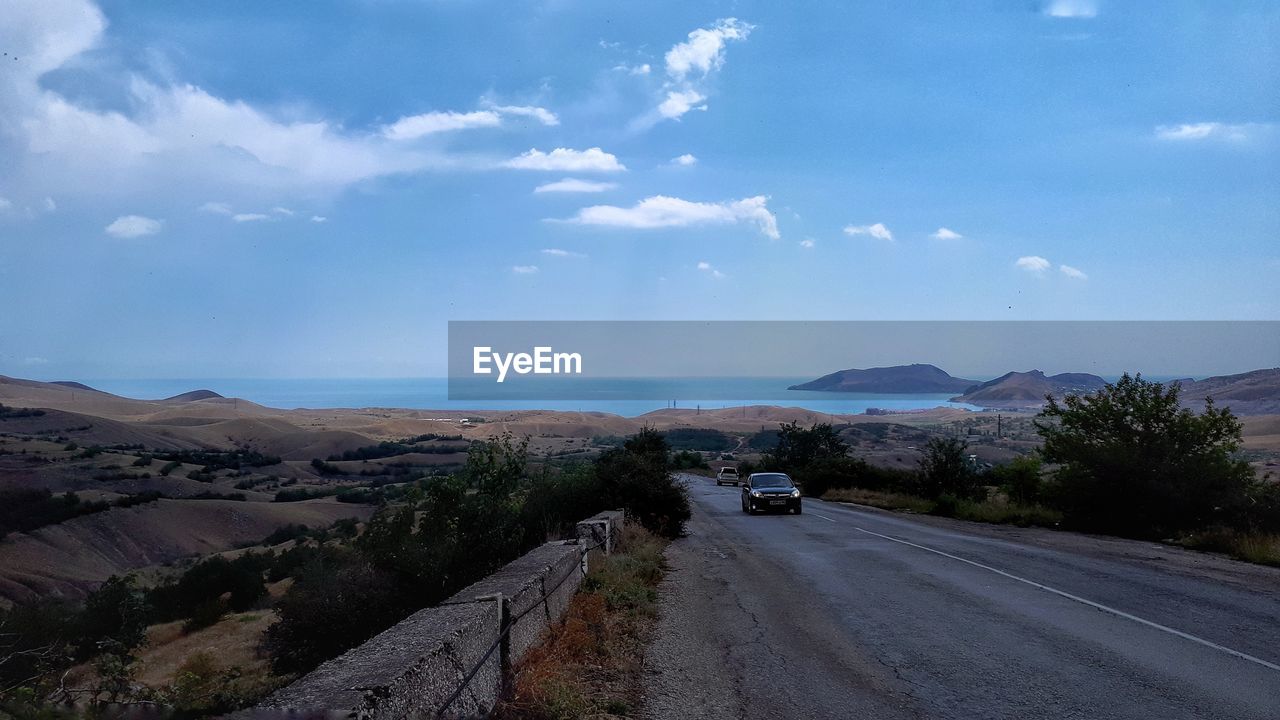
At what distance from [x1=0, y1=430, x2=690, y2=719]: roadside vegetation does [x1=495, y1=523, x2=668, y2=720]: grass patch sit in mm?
183

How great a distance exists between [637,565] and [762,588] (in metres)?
2.08

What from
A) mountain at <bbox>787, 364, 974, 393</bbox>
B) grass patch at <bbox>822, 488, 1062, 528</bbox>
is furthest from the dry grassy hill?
mountain at <bbox>787, 364, 974, 393</bbox>

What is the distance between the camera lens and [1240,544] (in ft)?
54.2

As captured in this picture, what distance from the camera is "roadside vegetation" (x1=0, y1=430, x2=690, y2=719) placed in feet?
23.6

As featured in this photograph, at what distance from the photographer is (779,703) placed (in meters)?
6.59

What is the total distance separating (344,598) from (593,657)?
4420 millimetres

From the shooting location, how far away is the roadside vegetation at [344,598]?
7184 mm

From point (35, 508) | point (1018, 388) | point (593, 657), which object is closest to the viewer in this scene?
point (593, 657)

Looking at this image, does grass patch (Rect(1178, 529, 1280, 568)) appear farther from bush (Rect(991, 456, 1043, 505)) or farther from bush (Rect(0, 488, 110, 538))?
bush (Rect(0, 488, 110, 538))

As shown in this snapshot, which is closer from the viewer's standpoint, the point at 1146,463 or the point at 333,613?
the point at 333,613

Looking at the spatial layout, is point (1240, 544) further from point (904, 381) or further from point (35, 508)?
point (904, 381)

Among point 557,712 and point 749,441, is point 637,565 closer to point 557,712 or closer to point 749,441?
point 557,712

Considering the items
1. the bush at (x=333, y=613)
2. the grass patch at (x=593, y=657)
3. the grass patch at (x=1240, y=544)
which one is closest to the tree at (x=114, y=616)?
the bush at (x=333, y=613)

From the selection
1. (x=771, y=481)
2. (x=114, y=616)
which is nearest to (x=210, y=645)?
(x=114, y=616)
